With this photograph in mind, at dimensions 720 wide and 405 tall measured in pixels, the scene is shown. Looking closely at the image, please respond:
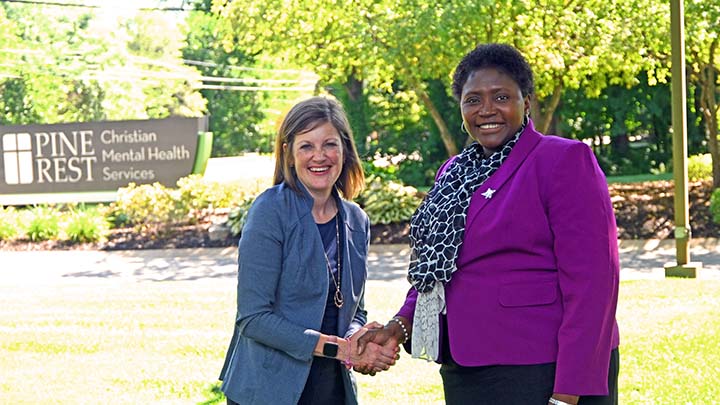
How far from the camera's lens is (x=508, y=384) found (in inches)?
131

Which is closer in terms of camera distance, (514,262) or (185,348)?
(514,262)

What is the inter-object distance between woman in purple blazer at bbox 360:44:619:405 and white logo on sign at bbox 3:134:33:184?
74.9ft

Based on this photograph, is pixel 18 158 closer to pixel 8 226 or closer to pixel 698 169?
pixel 8 226

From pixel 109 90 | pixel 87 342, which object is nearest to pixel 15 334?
pixel 87 342

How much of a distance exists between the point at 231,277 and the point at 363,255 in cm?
1155

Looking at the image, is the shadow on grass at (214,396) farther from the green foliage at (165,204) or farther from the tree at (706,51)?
the green foliage at (165,204)

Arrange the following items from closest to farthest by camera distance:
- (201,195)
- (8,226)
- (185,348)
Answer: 1. (185,348)
2. (8,226)
3. (201,195)

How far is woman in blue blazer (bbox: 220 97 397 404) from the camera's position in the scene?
11.8ft

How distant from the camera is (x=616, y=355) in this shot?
340 centimetres

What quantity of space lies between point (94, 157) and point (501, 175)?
2229cm

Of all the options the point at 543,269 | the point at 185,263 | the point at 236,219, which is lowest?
the point at 185,263

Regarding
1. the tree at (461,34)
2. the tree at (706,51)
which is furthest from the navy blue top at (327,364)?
the tree at (706,51)

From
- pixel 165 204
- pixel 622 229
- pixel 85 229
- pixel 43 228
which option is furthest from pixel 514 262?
pixel 43 228

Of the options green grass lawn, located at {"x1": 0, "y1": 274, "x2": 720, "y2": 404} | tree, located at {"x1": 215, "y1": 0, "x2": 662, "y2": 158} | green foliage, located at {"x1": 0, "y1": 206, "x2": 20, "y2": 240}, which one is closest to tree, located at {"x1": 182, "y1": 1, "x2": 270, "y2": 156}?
green foliage, located at {"x1": 0, "y1": 206, "x2": 20, "y2": 240}
